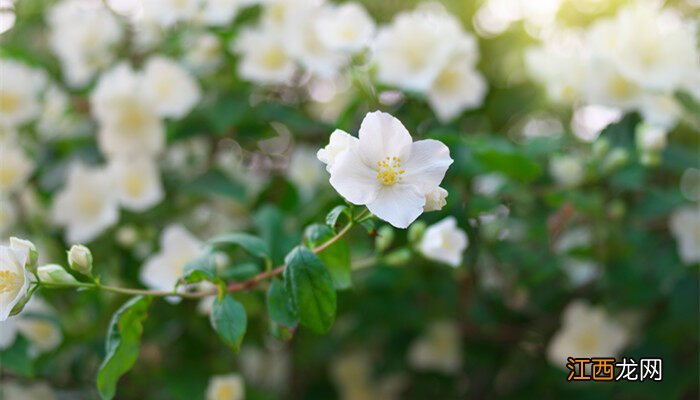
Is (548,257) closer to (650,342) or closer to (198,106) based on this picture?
(650,342)

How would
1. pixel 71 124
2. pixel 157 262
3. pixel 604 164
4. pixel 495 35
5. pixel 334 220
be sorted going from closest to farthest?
pixel 334 220, pixel 157 262, pixel 604 164, pixel 71 124, pixel 495 35

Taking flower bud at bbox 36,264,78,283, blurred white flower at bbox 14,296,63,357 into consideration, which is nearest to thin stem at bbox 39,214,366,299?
flower bud at bbox 36,264,78,283

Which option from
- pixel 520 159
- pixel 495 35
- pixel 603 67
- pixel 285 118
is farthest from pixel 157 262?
pixel 495 35

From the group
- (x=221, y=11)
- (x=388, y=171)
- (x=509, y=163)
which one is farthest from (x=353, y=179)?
(x=221, y=11)

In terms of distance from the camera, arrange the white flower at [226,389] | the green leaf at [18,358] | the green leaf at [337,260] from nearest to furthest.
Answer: the green leaf at [337,260] → the green leaf at [18,358] → the white flower at [226,389]

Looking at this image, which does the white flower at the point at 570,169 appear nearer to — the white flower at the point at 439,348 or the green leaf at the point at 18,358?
the white flower at the point at 439,348

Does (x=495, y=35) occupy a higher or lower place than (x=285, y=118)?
higher

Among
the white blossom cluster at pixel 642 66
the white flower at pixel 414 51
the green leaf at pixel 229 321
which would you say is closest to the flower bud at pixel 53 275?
the green leaf at pixel 229 321
